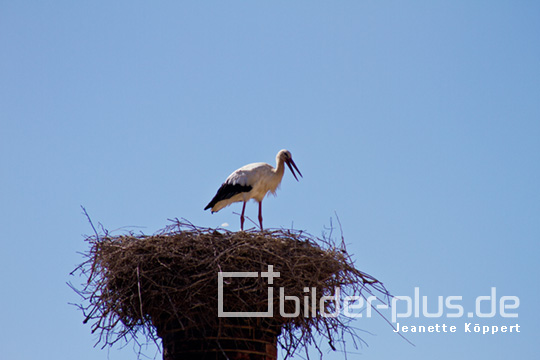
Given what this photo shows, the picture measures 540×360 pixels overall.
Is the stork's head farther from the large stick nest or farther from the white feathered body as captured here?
the large stick nest

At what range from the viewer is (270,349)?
5918mm

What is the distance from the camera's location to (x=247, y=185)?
950cm

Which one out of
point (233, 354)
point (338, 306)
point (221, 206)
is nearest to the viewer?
point (233, 354)

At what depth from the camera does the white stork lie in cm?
950

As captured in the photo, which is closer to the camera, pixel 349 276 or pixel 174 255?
pixel 174 255

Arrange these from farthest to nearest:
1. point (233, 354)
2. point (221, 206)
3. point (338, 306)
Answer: point (221, 206) → point (338, 306) → point (233, 354)

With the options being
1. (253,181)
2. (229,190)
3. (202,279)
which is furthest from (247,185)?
(202,279)

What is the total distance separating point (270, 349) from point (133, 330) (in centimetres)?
109

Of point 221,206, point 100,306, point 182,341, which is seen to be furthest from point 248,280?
point 221,206

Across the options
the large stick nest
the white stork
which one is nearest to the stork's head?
the white stork

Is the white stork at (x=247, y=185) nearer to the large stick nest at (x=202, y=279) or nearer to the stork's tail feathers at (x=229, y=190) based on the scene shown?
the stork's tail feathers at (x=229, y=190)

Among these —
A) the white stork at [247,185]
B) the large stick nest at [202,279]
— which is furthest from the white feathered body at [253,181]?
the large stick nest at [202,279]

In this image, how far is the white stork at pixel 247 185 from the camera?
9.50 m

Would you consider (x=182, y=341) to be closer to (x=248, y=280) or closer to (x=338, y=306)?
(x=248, y=280)
